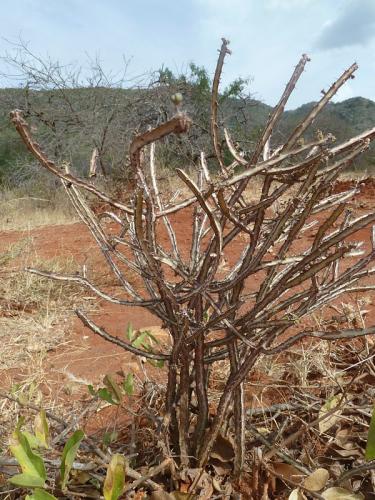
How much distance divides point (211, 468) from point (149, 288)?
392 mm

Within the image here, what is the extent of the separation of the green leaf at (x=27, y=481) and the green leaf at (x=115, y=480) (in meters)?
0.10

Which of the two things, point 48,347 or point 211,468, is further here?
point 48,347

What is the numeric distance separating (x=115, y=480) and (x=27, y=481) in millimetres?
135

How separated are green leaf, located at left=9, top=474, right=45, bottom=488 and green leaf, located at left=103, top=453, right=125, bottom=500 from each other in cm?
10

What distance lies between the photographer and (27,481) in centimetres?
84

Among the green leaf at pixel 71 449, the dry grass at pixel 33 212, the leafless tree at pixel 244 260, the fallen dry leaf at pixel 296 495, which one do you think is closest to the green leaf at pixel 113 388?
the leafless tree at pixel 244 260

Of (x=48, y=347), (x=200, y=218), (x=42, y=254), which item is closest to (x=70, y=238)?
(x=42, y=254)

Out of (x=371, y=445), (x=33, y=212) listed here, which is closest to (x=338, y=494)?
(x=371, y=445)

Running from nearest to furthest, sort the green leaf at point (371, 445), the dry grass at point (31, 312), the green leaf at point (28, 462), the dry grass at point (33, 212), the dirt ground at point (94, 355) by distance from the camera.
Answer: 1. the green leaf at point (371, 445)
2. the green leaf at point (28, 462)
3. the dirt ground at point (94, 355)
4. the dry grass at point (31, 312)
5. the dry grass at point (33, 212)

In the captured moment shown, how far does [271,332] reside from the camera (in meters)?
A: 1.03

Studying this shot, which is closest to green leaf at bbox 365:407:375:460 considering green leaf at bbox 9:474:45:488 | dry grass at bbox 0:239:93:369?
green leaf at bbox 9:474:45:488

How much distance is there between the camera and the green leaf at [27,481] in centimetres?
83

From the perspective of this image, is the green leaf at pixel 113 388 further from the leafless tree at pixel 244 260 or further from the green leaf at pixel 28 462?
the green leaf at pixel 28 462

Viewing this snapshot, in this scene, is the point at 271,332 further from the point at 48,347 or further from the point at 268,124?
the point at 48,347
